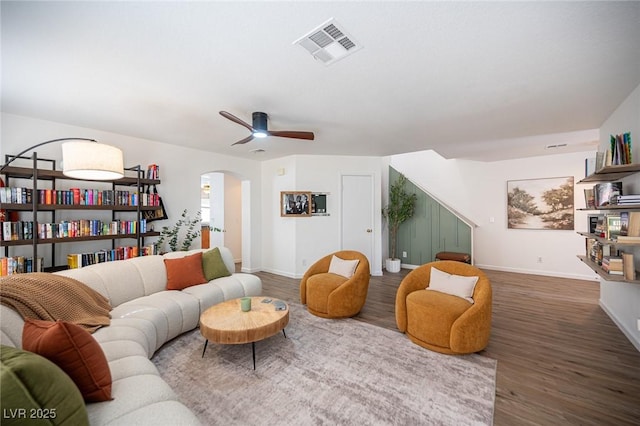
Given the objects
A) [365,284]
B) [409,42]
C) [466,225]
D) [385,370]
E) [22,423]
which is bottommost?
[385,370]

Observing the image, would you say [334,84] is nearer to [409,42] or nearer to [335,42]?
[335,42]

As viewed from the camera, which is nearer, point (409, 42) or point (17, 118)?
point (409, 42)

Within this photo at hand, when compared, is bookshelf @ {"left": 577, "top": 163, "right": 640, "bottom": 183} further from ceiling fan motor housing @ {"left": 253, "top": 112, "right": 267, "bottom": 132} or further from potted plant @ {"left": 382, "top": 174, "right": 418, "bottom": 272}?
ceiling fan motor housing @ {"left": 253, "top": 112, "right": 267, "bottom": 132}

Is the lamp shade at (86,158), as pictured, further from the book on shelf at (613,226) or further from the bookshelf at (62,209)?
the book on shelf at (613,226)

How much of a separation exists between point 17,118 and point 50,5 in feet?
9.04

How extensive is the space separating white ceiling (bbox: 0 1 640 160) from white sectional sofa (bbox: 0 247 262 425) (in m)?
1.79

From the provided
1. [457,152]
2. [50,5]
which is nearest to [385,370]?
[50,5]

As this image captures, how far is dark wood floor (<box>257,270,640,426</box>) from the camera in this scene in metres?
1.87

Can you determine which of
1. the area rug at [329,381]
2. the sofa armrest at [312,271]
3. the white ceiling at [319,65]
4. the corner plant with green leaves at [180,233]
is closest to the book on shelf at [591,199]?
the white ceiling at [319,65]

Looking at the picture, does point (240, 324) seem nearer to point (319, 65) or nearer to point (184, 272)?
point (184, 272)

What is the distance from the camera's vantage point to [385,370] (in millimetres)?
2336

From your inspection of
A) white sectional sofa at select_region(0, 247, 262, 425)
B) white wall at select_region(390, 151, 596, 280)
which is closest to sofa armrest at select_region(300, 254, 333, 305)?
white sectional sofa at select_region(0, 247, 262, 425)

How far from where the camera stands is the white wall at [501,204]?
213 inches

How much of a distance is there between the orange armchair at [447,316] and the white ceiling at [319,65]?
1938 millimetres
